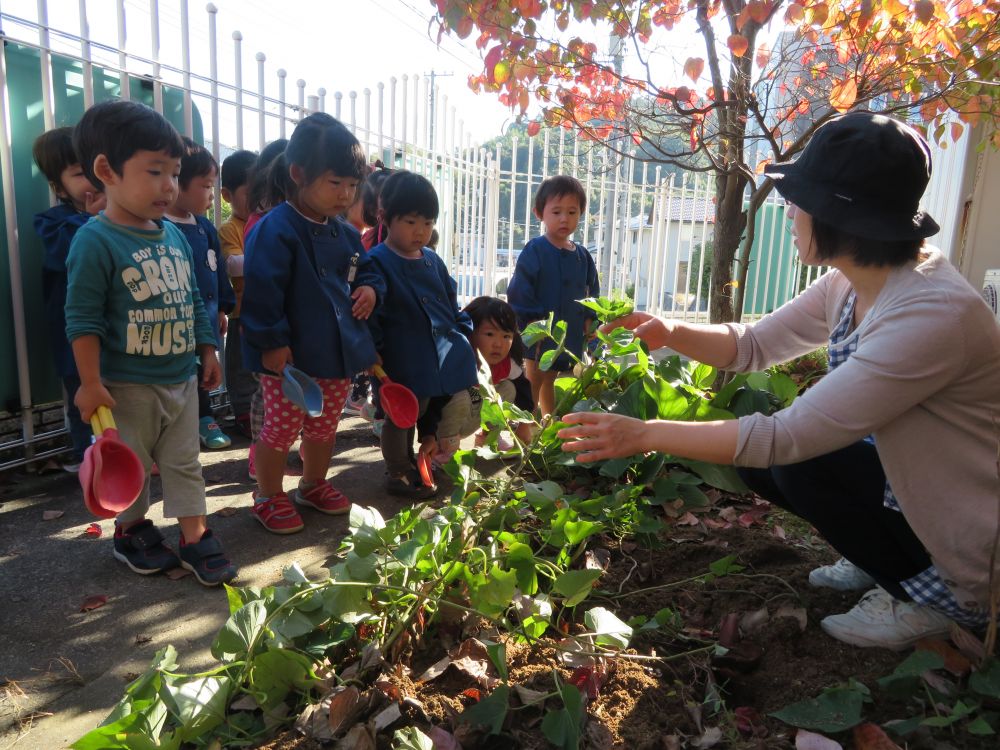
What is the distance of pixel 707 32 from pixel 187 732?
10.8 feet

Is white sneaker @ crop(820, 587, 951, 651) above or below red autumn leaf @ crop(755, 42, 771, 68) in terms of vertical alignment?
below

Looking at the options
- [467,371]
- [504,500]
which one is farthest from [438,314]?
[504,500]

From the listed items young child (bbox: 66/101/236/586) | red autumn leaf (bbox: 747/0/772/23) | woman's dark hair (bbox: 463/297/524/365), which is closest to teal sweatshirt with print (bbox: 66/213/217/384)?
young child (bbox: 66/101/236/586)

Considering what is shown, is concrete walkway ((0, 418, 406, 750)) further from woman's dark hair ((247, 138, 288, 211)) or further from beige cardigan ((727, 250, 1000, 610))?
beige cardigan ((727, 250, 1000, 610))

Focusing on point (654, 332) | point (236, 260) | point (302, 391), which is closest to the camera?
point (654, 332)

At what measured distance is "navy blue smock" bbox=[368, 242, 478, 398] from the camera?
3.17 m

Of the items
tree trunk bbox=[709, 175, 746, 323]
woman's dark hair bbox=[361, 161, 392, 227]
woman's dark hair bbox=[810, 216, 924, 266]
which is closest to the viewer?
woman's dark hair bbox=[810, 216, 924, 266]

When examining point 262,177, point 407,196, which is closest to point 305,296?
point 407,196

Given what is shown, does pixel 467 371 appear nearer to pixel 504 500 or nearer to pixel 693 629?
pixel 504 500

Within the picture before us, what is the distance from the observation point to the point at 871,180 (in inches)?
62.3

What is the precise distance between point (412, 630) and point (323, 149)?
1746 mm

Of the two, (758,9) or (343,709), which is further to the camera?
(758,9)

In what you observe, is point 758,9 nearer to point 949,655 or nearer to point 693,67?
point 693,67

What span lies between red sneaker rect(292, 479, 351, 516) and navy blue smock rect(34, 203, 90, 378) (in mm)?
1132
